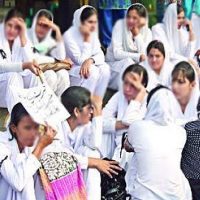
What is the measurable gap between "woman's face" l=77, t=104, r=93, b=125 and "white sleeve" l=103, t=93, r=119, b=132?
39cm

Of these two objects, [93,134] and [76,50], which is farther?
[76,50]

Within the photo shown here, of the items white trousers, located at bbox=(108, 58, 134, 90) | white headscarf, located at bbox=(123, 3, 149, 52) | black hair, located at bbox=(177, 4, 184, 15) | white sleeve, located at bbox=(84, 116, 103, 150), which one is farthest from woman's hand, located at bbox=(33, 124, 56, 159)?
black hair, located at bbox=(177, 4, 184, 15)

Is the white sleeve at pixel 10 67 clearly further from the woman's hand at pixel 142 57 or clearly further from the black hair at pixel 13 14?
the woman's hand at pixel 142 57

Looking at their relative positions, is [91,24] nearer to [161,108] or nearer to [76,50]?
[76,50]

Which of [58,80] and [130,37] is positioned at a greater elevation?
[130,37]

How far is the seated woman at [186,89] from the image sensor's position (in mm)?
3365

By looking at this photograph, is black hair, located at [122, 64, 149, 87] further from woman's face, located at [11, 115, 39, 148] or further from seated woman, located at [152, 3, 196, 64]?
woman's face, located at [11, 115, 39, 148]

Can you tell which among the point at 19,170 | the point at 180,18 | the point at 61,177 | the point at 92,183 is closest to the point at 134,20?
the point at 180,18

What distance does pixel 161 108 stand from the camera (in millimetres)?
3045

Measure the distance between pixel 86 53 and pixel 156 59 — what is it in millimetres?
483

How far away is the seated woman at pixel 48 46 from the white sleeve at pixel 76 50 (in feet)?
0.12

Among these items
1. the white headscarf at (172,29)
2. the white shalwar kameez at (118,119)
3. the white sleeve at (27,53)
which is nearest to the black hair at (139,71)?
the white shalwar kameez at (118,119)

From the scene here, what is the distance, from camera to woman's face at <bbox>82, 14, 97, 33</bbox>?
11.6 ft

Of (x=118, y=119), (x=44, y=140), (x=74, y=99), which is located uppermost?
(x=74, y=99)
